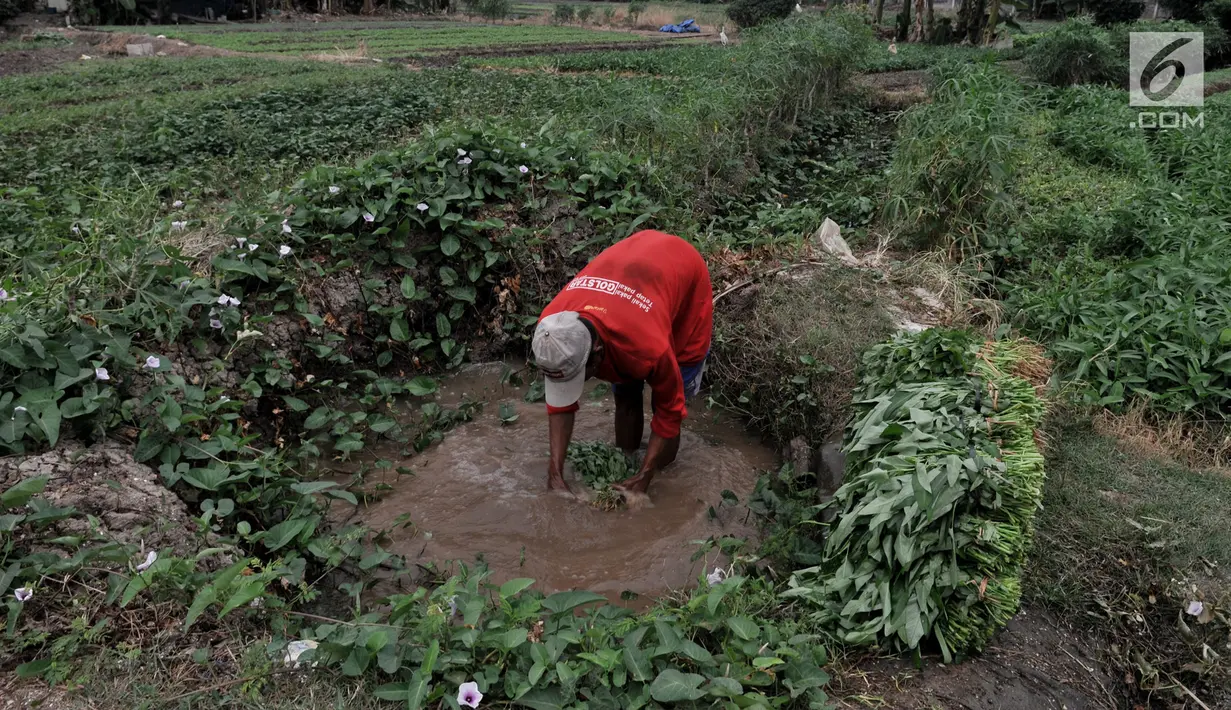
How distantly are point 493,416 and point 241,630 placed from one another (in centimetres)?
217

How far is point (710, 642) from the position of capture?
8.21 feet

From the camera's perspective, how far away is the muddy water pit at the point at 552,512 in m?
3.40

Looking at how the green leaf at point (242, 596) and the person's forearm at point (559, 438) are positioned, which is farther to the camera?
the person's forearm at point (559, 438)

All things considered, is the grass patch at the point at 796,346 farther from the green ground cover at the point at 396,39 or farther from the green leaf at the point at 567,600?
the green ground cover at the point at 396,39

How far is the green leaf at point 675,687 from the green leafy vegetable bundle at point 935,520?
626 mm

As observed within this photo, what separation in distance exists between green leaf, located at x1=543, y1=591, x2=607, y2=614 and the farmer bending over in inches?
33.2

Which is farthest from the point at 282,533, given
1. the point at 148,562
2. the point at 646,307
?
the point at 646,307

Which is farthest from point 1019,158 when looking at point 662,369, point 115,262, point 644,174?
point 115,262

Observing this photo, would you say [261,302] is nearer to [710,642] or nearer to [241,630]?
[241,630]

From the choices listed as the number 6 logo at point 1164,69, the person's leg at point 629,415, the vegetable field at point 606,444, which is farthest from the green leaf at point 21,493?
the number 6 logo at point 1164,69

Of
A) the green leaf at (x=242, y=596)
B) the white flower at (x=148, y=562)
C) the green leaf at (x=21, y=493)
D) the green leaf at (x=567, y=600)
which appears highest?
the green leaf at (x=21, y=493)

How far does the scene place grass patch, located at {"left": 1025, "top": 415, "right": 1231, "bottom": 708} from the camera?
8.64ft

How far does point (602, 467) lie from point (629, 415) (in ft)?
1.06

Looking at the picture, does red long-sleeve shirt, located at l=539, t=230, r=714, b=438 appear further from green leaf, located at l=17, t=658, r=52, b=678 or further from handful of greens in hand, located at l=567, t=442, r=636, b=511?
green leaf, located at l=17, t=658, r=52, b=678
